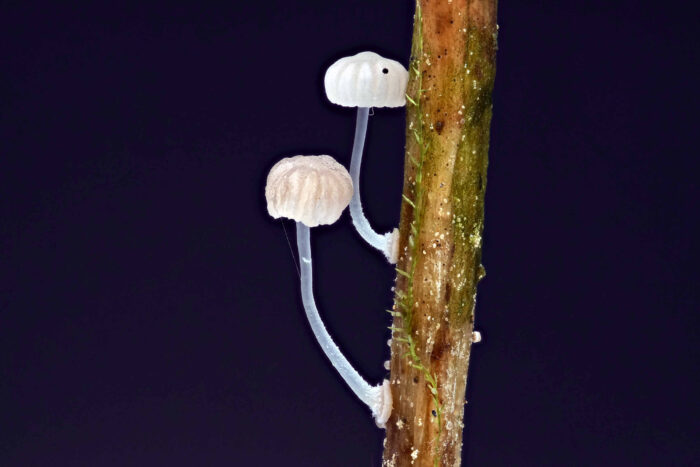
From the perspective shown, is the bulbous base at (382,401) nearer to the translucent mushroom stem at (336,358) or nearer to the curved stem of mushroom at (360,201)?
the translucent mushroom stem at (336,358)

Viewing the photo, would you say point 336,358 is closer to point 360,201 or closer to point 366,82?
point 360,201

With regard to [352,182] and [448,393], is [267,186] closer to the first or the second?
[352,182]

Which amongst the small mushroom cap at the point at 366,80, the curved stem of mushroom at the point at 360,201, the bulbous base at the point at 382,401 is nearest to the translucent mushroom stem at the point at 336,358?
the bulbous base at the point at 382,401

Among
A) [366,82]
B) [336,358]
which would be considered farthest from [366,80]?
[336,358]

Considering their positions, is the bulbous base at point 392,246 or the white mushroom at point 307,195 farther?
the bulbous base at point 392,246

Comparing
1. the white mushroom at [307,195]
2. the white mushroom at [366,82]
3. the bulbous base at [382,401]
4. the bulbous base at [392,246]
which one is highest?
the white mushroom at [366,82]

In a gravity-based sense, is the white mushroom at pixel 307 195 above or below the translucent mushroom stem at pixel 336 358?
above
